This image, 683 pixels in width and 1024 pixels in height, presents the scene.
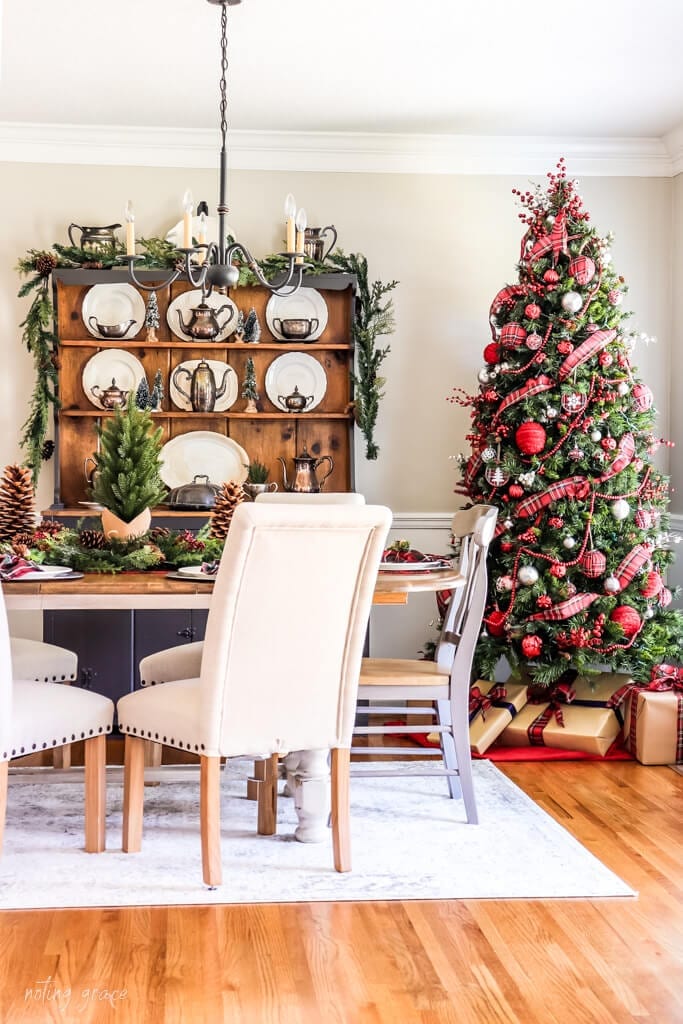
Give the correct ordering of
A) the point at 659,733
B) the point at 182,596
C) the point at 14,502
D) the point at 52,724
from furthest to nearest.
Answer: the point at 659,733
the point at 14,502
the point at 182,596
the point at 52,724

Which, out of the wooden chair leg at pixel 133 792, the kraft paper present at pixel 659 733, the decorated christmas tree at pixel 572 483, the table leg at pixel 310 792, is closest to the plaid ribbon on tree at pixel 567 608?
the decorated christmas tree at pixel 572 483

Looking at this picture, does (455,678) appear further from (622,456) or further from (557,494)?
(622,456)

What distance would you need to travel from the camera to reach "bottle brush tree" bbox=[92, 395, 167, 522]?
323 cm

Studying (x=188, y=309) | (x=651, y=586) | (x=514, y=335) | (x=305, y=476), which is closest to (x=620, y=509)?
(x=651, y=586)

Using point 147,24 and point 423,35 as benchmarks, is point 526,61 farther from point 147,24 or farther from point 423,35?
point 147,24

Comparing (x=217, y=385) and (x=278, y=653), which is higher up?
(x=217, y=385)

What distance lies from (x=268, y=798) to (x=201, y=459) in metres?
2.31

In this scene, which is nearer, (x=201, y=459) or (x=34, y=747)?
(x=34, y=747)

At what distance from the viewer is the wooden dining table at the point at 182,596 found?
110 inches

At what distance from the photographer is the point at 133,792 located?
2836mm

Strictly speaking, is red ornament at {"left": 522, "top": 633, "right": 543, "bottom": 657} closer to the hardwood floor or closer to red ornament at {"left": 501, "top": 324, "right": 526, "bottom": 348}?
red ornament at {"left": 501, "top": 324, "right": 526, "bottom": 348}

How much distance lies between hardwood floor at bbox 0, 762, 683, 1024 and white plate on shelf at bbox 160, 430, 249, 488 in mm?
2762

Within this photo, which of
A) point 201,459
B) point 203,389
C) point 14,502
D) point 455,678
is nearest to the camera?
point 455,678

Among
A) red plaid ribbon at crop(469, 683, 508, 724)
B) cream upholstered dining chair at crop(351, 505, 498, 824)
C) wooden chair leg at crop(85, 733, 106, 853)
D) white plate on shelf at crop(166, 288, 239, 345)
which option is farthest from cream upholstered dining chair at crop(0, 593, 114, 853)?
white plate on shelf at crop(166, 288, 239, 345)
